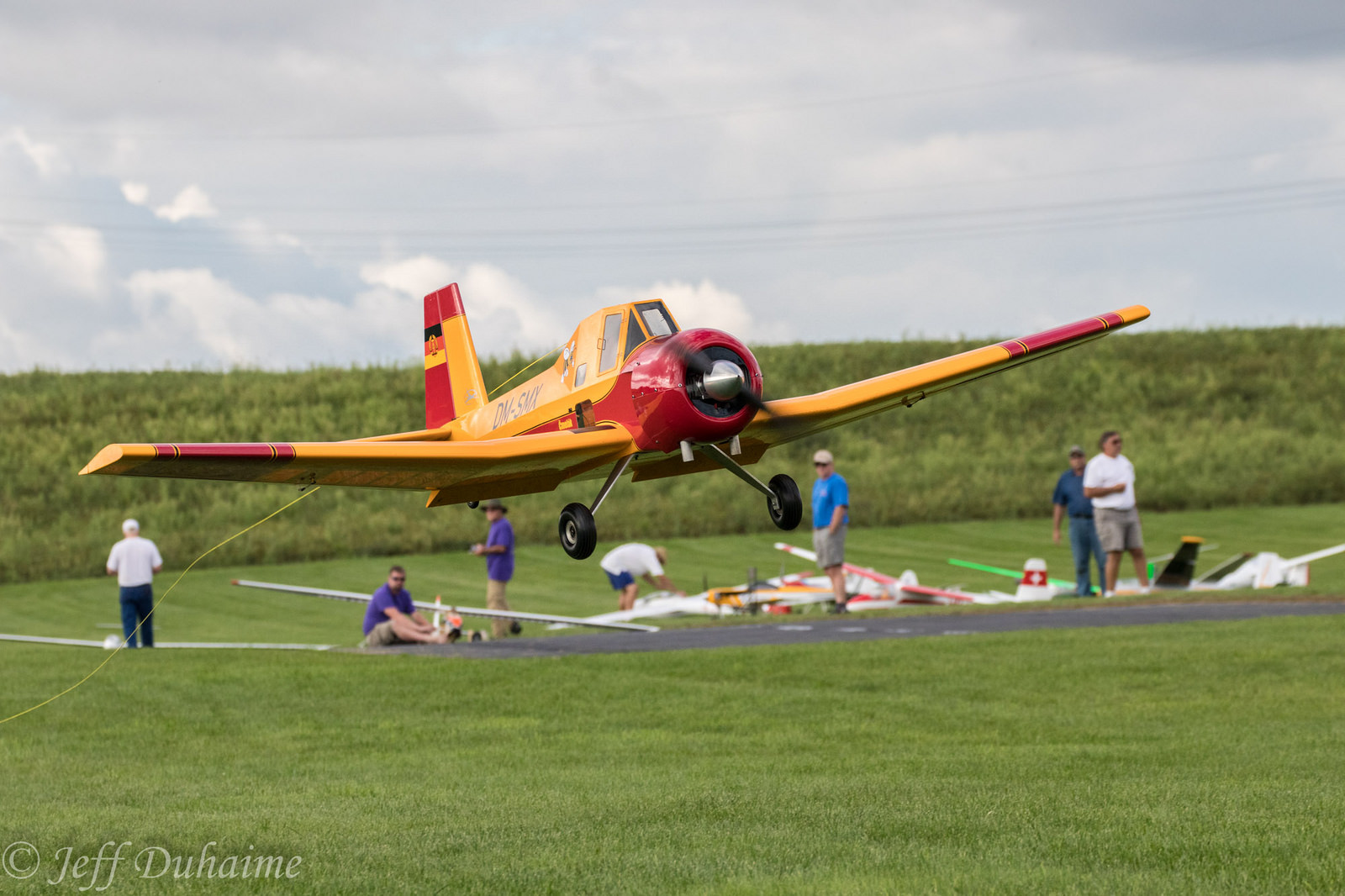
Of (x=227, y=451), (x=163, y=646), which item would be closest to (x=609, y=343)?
(x=227, y=451)

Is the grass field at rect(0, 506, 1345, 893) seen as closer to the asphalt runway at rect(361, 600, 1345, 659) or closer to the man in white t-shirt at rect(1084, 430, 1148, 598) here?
the asphalt runway at rect(361, 600, 1345, 659)

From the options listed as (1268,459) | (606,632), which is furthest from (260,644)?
(1268,459)

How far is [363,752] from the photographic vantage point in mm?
18578

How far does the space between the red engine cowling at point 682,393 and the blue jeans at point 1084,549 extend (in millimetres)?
23535

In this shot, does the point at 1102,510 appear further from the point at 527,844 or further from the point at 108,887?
the point at 108,887

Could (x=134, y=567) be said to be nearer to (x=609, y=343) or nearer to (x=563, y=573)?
(x=563, y=573)

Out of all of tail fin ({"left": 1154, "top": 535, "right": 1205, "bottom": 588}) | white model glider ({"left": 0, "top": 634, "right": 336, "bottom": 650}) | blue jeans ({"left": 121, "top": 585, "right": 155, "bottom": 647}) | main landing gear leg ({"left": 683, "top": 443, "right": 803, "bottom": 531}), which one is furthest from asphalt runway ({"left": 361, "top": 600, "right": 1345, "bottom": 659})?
main landing gear leg ({"left": 683, "top": 443, "right": 803, "bottom": 531})

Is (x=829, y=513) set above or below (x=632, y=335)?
below

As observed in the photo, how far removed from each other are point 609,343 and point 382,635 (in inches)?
895

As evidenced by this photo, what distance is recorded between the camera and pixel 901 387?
→ 16.2ft

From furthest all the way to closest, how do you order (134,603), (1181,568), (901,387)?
(1181,568) < (134,603) < (901,387)

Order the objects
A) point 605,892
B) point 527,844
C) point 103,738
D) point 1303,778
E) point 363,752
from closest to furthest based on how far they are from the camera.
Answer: point 605,892
point 527,844
point 1303,778
point 363,752
point 103,738

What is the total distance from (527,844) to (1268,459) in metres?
51.4

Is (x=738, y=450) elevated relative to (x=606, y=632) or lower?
elevated
